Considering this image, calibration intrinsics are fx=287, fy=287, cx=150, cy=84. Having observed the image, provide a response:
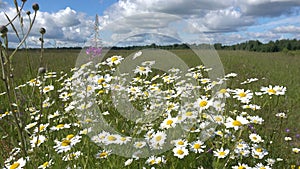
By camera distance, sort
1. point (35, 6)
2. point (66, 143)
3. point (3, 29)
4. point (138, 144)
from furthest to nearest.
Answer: point (138, 144) < point (66, 143) < point (35, 6) < point (3, 29)

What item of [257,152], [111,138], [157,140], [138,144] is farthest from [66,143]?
[257,152]

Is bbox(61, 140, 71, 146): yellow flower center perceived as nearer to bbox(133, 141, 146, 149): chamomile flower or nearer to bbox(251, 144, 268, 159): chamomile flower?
bbox(133, 141, 146, 149): chamomile flower

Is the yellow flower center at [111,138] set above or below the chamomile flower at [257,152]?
above

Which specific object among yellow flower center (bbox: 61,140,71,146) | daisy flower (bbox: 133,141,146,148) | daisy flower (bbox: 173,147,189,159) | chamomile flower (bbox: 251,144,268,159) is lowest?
chamomile flower (bbox: 251,144,268,159)

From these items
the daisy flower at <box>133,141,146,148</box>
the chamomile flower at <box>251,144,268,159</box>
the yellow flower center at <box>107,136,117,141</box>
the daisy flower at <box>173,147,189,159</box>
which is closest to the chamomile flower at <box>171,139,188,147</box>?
the daisy flower at <box>173,147,189,159</box>

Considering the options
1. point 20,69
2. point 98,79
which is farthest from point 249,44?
point 98,79

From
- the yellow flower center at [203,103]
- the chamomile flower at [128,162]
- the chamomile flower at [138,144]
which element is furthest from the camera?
the yellow flower center at [203,103]

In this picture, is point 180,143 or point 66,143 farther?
point 180,143

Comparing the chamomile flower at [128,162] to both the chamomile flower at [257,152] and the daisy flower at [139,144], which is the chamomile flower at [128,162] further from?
the chamomile flower at [257,152]

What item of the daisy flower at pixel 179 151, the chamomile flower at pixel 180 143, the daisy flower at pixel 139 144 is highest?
the chamomile flower at pixel 180 143

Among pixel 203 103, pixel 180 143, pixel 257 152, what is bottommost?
pixel 257 152

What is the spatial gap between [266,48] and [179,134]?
36.7 m

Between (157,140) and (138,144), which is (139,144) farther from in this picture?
(157,140)

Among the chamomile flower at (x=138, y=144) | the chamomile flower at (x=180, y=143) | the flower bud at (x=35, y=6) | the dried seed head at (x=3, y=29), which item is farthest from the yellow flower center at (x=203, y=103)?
the dried seed head at (x=3, y=29)
